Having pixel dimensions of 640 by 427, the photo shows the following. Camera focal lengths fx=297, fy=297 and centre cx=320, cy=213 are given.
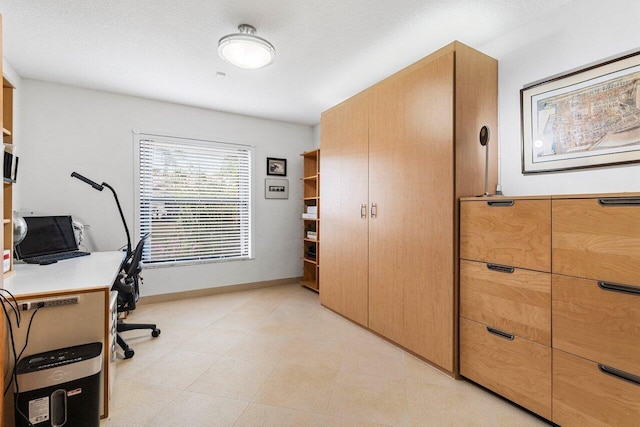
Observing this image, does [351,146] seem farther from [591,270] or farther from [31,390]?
[31,390]

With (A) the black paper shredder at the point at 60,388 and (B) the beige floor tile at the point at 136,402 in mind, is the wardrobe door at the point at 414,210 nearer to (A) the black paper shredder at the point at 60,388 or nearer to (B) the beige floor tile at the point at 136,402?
(B) the beige floor tile at the point at 136,402

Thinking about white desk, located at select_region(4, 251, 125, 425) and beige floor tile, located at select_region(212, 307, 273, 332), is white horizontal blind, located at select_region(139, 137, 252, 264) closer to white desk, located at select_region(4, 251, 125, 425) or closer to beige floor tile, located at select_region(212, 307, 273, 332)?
beige floor tile, located at select_region(212, 307, 273, 332)

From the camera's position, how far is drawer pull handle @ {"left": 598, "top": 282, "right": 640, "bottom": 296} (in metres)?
1.35

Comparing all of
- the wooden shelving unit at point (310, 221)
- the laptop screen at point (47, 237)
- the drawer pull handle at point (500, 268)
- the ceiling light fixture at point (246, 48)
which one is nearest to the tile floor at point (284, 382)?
the drawer pull handle at point (500, 268)

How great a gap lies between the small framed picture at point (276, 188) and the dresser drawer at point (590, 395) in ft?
12.1

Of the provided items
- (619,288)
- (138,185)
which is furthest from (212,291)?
(619,288)

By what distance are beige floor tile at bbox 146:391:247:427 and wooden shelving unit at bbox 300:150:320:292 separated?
257 cm

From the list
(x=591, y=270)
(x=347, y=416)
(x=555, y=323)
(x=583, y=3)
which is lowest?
(x=347, y=416)

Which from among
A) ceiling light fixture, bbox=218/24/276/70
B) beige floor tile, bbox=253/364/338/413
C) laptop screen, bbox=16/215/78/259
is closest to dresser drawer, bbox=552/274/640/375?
beige floor tile, bbox=253/364/338/413

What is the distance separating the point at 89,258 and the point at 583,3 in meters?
4.29

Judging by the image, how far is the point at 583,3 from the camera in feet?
6.20

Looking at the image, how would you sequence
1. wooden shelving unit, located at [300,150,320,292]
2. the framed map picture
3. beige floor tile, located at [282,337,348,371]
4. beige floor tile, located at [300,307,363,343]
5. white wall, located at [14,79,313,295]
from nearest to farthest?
the framed map picture < beige floor tile, located at [282,337,348,371] < beige floor tile, located at [300,307,363,343] < white wall, located at [14,79,313,295] < wooden shelving unit, located at [300,150,320,292]

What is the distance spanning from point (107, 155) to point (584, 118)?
4.41 m

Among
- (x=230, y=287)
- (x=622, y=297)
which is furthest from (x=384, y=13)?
(x=230, y=287)
